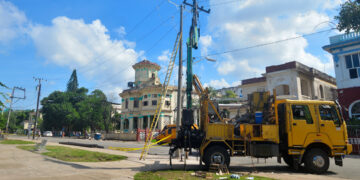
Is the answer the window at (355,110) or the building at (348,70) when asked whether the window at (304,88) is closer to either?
the building at (348,70)

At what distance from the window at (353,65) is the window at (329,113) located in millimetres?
16416

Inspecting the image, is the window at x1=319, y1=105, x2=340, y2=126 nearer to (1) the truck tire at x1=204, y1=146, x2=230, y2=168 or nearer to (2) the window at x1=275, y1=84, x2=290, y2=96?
(1) the truck tire at x1=204, y1=146, x2=230, y2=168

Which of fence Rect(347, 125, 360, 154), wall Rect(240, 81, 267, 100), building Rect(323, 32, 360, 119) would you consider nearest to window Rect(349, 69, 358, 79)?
building Rect(323, 32, 360, 119)

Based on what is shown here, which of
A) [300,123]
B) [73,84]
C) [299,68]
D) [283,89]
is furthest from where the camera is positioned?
[73,84]

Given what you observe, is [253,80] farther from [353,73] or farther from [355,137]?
[355,137]

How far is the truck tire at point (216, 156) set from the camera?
9321 millimetres

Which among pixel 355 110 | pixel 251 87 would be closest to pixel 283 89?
pixel 251 87

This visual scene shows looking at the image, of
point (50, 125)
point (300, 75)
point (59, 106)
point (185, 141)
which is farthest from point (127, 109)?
point (185, 141)

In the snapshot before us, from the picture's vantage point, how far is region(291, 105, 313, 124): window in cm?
973

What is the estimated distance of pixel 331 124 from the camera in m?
9.72

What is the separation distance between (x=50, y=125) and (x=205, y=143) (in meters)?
66.3

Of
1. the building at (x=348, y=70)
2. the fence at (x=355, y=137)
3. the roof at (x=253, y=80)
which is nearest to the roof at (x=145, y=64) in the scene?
the roof at (x=253, y=80)

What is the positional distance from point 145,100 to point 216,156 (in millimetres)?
41634

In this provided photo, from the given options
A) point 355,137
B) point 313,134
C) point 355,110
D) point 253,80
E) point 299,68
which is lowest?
point 355,137
